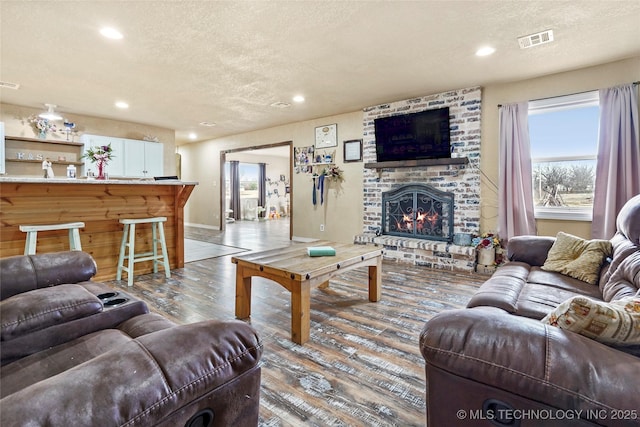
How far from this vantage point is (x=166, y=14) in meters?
2.55

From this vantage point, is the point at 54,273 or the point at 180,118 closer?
the point at 54,273

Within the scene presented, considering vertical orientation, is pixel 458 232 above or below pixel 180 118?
below

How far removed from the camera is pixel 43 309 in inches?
44.0

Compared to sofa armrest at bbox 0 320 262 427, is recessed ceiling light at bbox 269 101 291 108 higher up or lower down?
higher up

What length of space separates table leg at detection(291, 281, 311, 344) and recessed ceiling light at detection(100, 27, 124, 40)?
2.78 meters

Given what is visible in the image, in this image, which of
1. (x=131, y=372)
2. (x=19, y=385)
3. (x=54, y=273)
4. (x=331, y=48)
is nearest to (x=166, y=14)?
(x=331, y=48)

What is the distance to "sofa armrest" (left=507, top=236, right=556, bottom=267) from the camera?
2639mm

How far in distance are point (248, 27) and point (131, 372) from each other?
289 cm

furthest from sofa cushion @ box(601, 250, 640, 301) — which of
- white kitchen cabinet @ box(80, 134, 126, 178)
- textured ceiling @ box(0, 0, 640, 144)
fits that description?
white kitchen cabinet @ box(80, 134, 126, 178)

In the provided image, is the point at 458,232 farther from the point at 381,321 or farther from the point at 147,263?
the point at 147,263

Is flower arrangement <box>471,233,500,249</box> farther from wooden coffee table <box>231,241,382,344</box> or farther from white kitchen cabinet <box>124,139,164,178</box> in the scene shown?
white kitchen cabinet <box>124,139,164,178</box>

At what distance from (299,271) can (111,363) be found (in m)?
1.60

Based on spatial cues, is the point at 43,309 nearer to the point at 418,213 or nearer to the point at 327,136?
the point at 418,213

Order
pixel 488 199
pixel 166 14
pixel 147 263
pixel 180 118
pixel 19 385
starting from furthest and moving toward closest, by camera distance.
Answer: pixel 180 118 → pixel 488 199 → pixel 147 263 → pixel 166 14 → pixel 19 385
